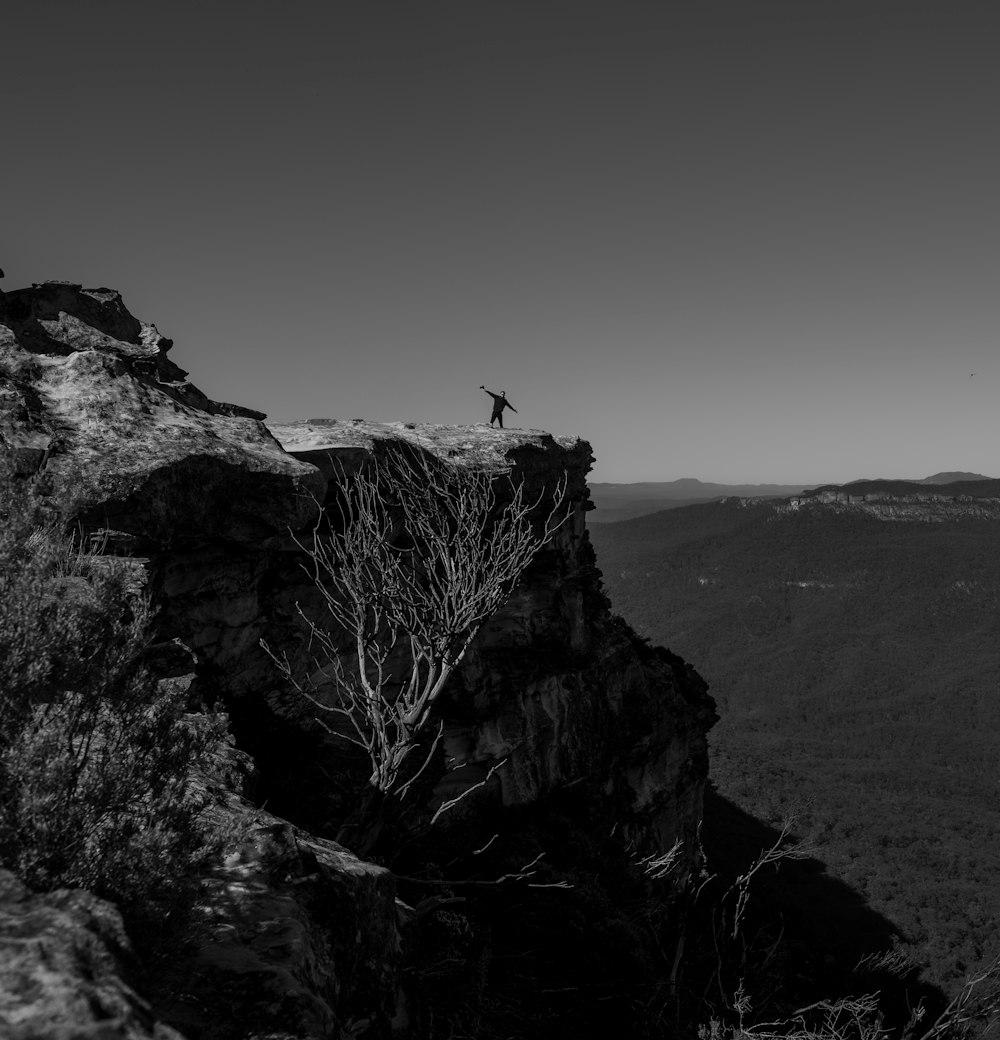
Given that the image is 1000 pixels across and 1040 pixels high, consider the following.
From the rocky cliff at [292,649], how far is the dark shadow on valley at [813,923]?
603cm

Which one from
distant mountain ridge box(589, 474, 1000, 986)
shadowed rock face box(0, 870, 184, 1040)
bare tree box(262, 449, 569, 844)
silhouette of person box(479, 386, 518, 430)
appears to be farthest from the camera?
distant mountain ridge box(589, 474, 1000, 986)

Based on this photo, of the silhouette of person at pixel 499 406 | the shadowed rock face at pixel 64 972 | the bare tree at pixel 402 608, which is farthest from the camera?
the silhouette of person at pixel 499 406

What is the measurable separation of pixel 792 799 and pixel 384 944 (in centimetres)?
10209

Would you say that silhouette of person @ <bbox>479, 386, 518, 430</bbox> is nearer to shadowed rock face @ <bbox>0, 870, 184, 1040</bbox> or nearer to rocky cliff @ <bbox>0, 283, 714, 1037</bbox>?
rocky cliff @ <bbox>0, 283, 714, 1037</bbox>

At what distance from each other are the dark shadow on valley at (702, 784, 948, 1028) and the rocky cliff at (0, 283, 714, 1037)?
6029mm

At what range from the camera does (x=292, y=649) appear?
1545cm

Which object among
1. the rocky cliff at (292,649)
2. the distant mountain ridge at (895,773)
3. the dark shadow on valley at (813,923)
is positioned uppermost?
the rocky cliff at (292,649)

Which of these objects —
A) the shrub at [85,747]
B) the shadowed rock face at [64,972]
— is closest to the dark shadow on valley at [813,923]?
the shrub at [85,747]

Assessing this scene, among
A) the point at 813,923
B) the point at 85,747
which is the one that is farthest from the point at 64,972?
the point at 813,923

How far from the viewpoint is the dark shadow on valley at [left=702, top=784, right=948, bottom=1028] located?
28.8 meters

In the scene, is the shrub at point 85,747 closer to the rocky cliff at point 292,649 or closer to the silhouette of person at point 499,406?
the rocky cliff at point 292,649

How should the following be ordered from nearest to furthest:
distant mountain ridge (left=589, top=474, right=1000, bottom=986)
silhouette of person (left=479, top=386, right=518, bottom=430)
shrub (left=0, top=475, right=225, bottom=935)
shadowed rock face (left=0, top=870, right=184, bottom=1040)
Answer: shadowed rock face (left=0, top=870, right=184, bottom=1040), shrub (left=0, top=475, right=225, bottom=935), silhouette of person (left=479, top=386, right=518, bottom=430), distant mountain ridge (left=589, top=474, right=1000, bottom=986)

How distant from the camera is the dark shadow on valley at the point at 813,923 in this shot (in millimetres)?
28828

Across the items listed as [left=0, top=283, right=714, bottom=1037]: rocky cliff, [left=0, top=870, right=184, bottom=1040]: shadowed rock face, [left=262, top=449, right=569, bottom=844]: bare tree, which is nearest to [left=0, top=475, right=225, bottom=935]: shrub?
[left=0, top=870, right=184, bottom=1040]: shadowed rock face
